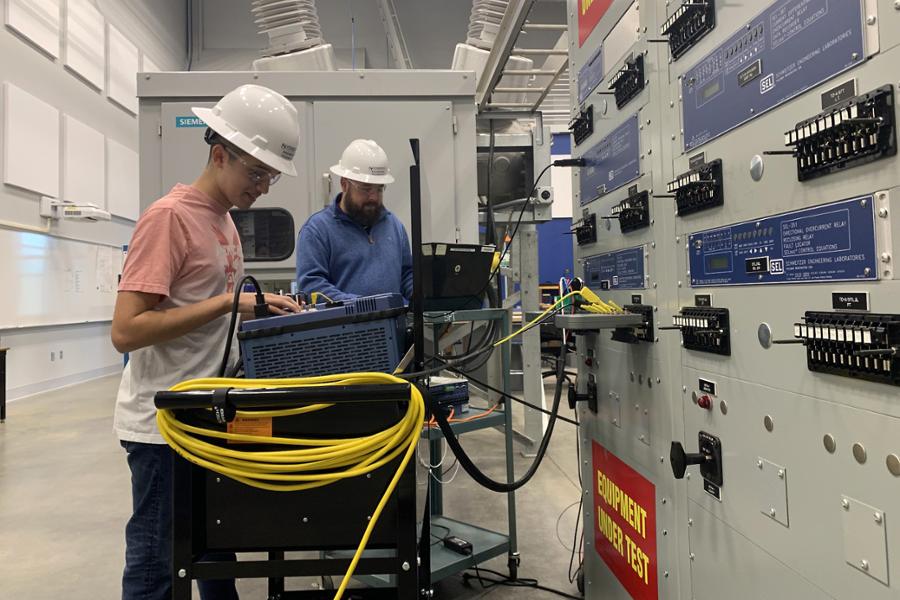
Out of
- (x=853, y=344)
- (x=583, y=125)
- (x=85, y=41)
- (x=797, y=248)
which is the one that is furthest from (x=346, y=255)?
(x=85, y=41)

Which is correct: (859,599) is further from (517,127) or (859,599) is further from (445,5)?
(445,5)

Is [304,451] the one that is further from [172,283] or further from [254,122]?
[254,122]

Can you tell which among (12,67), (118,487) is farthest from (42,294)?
(118,487)

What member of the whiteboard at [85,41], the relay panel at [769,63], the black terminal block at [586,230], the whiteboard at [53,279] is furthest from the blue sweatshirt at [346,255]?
the whiteboard at [85,41]

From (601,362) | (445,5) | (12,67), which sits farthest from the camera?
(445,5)

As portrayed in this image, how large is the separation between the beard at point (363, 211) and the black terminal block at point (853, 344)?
5.04 feet

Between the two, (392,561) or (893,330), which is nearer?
(893,330)

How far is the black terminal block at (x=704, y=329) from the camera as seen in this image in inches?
38.8

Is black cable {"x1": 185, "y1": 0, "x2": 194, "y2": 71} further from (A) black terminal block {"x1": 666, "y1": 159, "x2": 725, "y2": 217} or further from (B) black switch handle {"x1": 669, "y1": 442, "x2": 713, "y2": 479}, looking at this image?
(B) black switch handle {"x1": 669, "y1": 442, "x2": 713, "y2": 479}

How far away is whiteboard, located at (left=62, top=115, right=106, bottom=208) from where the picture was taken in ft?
19.3

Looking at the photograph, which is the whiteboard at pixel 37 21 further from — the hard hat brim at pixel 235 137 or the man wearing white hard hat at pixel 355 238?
the hard hat brim at pixel 235 137

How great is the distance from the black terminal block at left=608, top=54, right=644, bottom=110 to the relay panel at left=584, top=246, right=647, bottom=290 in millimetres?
386

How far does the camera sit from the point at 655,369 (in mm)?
1282

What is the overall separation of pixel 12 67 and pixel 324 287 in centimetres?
541
